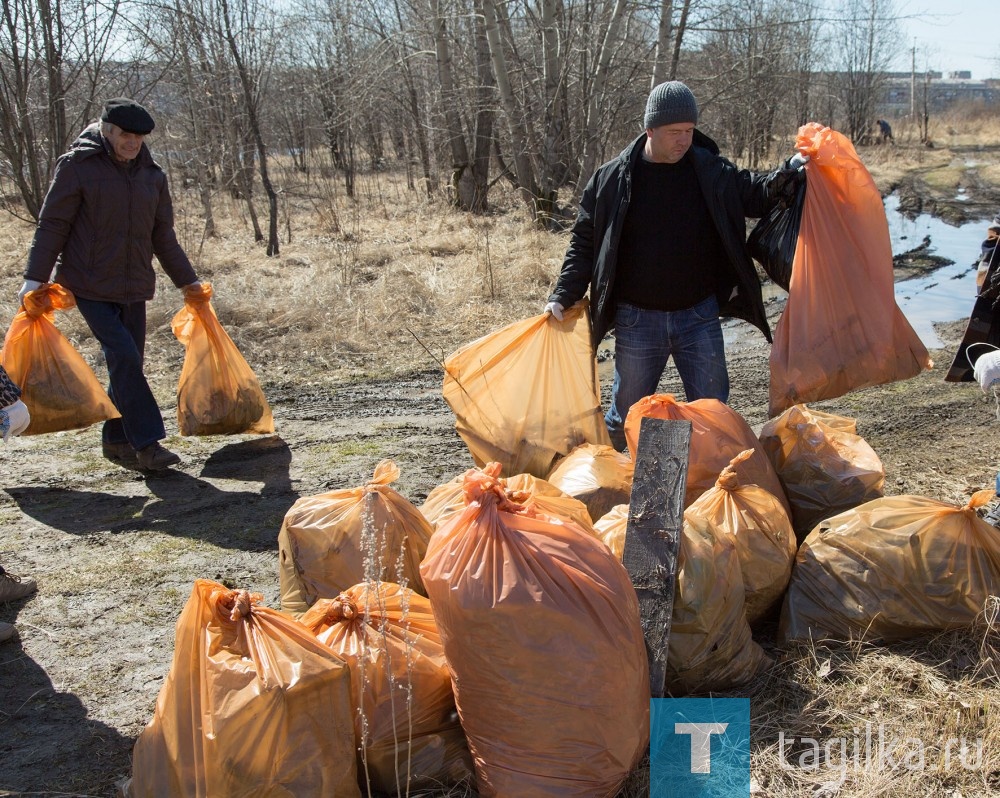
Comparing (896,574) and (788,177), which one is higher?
(788,177)

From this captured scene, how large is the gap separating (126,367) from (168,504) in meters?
0.71

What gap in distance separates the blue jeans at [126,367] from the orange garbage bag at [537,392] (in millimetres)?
1759

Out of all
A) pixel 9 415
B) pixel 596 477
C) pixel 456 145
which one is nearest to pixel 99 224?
pixel 9 415

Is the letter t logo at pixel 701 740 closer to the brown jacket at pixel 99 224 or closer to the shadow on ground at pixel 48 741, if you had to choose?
the shadow on ground at pixel 48 741

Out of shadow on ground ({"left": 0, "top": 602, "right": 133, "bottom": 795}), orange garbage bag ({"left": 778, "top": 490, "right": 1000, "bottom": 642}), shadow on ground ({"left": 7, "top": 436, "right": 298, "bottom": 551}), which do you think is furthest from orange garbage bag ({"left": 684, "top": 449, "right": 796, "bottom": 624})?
shadow on ground ({"left": 7, "top": 436, "right": 298, "bottom": 551})

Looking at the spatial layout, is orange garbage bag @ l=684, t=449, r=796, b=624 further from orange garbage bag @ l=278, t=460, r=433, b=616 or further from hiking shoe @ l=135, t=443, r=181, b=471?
hiking shoe @ l=135, t=443, r=181, b=471

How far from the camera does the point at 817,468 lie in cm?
298

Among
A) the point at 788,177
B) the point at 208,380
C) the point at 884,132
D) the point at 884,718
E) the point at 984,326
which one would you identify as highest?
the point at 884,132

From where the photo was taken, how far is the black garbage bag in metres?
2.99

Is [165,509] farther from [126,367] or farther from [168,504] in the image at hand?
[126,367]

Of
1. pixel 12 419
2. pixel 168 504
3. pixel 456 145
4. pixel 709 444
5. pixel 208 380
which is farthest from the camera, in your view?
pixel 456 145

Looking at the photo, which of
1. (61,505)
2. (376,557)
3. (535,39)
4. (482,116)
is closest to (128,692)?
(376,557)

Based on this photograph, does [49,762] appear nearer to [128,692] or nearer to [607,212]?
[128,692]

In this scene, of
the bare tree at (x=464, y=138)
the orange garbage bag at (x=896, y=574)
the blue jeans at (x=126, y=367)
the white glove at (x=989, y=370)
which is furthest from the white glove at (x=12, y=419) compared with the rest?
the bare tree at (x=464, y=138)
